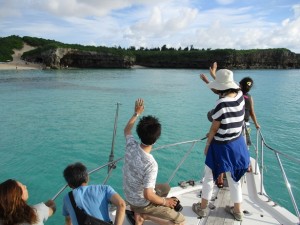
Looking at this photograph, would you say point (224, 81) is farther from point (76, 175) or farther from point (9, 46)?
point (9, 46)

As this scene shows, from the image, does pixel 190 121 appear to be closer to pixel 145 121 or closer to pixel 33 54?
pixel 145 121

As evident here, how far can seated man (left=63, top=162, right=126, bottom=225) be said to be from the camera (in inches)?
109

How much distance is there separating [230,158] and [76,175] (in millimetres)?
2213

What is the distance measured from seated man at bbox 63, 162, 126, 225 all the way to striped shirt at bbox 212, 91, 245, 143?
174cm

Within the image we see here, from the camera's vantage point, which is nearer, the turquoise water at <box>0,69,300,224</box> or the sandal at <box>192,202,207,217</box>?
the sandal at <box>192,202,207,217</box>

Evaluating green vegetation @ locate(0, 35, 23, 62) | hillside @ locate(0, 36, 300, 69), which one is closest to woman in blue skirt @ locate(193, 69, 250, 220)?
hillside @ locate(0, 36, 300, 69)

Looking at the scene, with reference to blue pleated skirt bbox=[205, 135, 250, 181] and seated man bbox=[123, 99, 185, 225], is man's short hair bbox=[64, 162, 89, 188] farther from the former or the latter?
blue pleated skirt bbox=[205, 135, 250, 181]

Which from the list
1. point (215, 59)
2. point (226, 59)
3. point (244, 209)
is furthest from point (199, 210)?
point (226, 59)

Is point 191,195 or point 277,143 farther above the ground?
point 191,195

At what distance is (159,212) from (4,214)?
1830mm

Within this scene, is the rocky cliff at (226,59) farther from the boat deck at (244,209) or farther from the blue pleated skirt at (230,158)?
the blue pleated skirt at (230,158)

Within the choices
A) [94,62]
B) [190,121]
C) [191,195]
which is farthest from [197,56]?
[191,195]

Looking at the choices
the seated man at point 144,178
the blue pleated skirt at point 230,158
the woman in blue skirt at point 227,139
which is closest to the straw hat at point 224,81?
the woman in blue skirt at point 227,139

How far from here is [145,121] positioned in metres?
3.00
